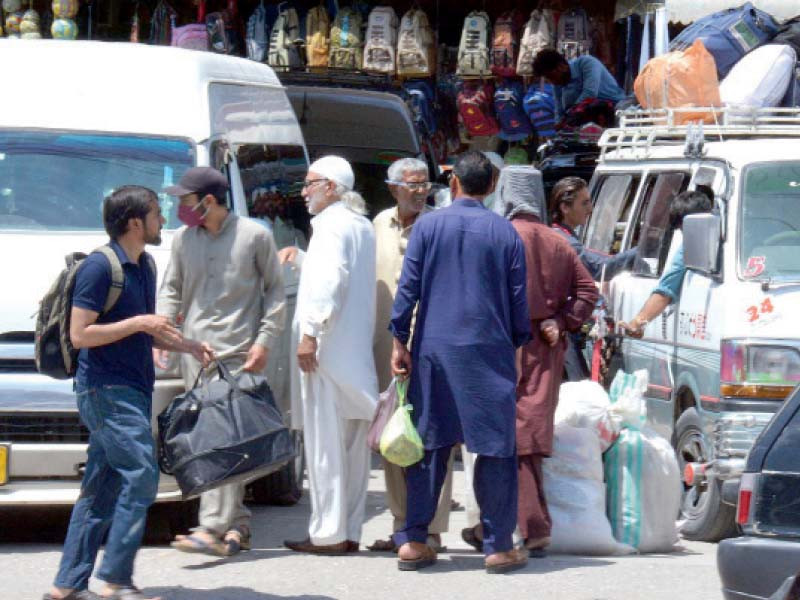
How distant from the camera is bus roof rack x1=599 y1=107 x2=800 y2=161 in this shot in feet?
31.2

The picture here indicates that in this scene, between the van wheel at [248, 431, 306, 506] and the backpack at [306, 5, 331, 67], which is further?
the backpack at [306, 5, 331, 67]

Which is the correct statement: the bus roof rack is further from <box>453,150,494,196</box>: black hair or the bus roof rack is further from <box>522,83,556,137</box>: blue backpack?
<box>522,83,556,137</box>: blue backpack

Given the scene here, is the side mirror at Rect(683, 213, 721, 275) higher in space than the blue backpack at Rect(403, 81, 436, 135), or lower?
lower

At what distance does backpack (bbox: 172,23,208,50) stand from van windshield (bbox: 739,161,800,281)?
8.49 meters

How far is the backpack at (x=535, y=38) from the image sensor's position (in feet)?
49.0

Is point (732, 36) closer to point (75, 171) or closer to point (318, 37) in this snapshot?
point (75, 171)

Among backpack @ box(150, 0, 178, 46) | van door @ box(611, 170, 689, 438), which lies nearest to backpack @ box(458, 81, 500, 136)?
backpack @ box(150, 0, 178, 46)

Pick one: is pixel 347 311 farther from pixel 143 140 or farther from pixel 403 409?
pixel 143 140

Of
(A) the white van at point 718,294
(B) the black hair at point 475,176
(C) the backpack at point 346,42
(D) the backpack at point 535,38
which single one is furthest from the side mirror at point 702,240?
(C) the backpack at point 346,42

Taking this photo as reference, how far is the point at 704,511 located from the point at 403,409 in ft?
6.35

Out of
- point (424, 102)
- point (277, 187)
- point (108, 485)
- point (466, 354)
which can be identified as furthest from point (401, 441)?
point (424, 102)

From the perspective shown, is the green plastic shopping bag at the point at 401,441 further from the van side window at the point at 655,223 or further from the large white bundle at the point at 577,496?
the van side window at the point at 655,223

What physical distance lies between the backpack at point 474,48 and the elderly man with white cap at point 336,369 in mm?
7408

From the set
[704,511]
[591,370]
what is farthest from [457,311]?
[591,370]
